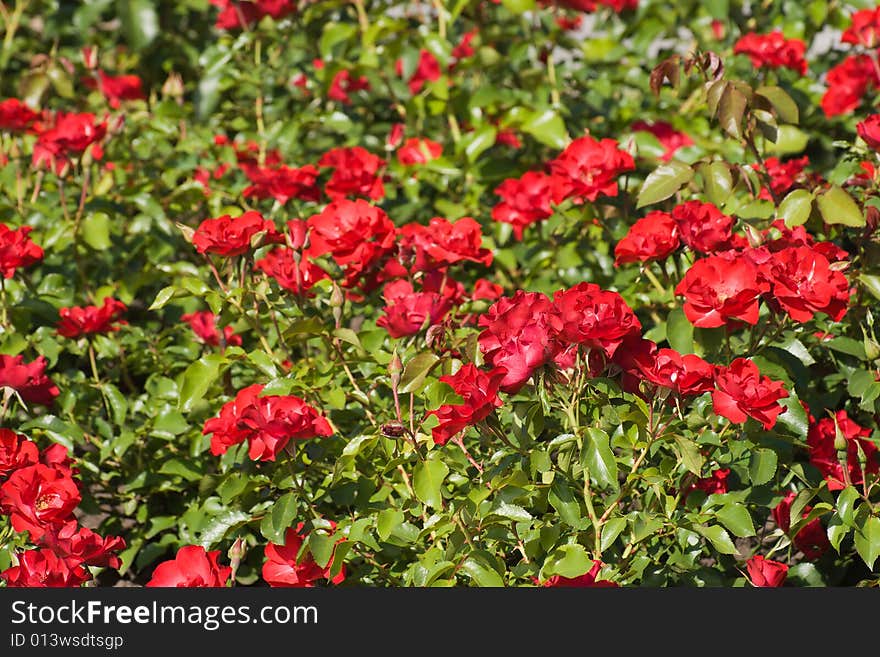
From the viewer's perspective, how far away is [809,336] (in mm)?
2133

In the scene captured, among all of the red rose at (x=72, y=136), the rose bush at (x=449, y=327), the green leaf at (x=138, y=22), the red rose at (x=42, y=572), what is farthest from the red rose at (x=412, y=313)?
the green leaf at (x=138, y=22)

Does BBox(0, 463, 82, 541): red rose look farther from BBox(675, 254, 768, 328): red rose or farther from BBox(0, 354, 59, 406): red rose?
BBox(675, 254, 768, 328): red rose

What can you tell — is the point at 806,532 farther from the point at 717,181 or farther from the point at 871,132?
the point at 871,132

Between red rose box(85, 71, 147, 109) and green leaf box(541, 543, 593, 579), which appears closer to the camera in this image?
green leaf box(541, 543, 593, 579)

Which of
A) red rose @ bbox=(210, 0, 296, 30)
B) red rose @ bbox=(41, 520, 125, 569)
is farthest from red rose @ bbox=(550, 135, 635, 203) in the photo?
red rose @ bbox=(210, 0, 296, 30)

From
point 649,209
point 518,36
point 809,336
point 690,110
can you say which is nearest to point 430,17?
point 518,36

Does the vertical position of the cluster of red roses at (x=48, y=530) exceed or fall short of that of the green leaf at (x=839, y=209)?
it falls short

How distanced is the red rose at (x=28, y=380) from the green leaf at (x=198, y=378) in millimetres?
302

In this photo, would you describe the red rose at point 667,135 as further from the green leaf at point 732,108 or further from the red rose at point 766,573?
the red rose at point 766,573

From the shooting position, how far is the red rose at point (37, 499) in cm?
177

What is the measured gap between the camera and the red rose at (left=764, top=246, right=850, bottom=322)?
66.8 inches

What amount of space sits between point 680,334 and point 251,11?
6.58 feet

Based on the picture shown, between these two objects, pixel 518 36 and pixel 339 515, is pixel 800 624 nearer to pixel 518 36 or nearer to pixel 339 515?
pixel 339 515

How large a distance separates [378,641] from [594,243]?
139 cm
